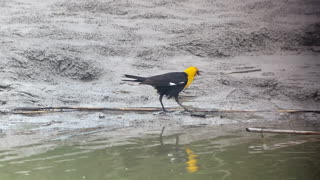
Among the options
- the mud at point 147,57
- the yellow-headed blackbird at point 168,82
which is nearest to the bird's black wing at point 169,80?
the yellow-headed blackbird at point 168,82

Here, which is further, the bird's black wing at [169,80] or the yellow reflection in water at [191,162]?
the bird's black wing at [169,80]

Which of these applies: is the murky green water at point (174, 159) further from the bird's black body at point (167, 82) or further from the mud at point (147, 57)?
the bird's black body at point (167, 82)

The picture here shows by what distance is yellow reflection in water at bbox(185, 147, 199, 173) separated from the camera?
175 inches

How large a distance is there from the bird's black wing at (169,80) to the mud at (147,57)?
0.46 metres

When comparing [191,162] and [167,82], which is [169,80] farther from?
[191,162]

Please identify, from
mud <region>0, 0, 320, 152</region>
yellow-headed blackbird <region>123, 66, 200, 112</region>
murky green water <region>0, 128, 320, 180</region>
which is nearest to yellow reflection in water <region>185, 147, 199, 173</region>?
murky green water <region>0, 128, 320, 180</region>

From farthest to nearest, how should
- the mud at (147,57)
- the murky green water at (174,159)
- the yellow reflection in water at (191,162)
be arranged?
→ the mud at (147,57) < the yellow reflection in water at (191,162) < the murky green water at (174,159)

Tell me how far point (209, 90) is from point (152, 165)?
3.78 metres

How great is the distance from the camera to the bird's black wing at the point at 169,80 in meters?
7.25

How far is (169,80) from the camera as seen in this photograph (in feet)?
24.0

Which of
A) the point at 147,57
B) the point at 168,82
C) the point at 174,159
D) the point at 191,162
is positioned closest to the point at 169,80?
the point at 168,82

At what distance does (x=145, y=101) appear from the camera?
7867 millimetres

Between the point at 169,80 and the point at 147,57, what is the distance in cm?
222

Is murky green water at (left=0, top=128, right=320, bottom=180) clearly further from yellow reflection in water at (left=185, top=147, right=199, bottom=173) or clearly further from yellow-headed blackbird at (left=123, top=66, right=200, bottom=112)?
yellow-headed blackbird at (left=123, top=66, right=200, bottom=112)
